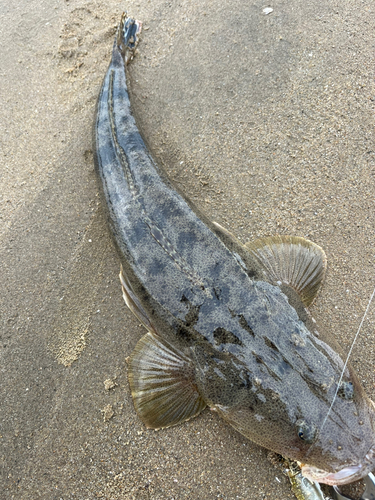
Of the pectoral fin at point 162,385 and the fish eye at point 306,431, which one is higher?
the pectoral fin at point 162,385

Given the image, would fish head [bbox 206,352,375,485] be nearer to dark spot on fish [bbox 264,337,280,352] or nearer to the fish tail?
dark spot on fish [bbox 264,337,280,352]

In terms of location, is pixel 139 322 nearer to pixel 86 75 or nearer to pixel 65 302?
pixel 65 302

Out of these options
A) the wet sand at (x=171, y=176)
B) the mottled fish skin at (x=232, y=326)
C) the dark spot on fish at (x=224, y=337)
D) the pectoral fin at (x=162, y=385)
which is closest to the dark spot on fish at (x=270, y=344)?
the mottled fish skin at (x=232, y=326)

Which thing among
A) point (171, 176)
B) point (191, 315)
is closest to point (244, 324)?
point (191, 315)

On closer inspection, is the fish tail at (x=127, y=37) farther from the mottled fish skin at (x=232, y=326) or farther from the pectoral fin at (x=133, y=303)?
the pectoral fin at (x=133, y=303)

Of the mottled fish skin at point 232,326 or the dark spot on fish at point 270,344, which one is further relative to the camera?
the dark spot on fish at point 270,344

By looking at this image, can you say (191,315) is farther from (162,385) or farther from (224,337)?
(162,385)
